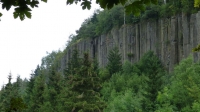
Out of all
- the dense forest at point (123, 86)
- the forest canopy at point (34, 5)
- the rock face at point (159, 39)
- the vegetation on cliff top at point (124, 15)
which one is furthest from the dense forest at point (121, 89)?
the forest canopy at point (34, 5)

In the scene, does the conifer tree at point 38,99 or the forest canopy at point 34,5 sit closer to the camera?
the forest canopy at point 34,5

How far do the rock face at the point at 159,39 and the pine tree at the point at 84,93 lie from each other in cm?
1606

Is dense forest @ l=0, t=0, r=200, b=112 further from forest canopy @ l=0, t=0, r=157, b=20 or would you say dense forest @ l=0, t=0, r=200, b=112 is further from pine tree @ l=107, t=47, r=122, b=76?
forest canopy @ l=0, t=0, r=157, b=20

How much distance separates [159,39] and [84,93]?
2192 centimetres

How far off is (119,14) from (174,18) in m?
13.2

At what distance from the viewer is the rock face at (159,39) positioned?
150ft

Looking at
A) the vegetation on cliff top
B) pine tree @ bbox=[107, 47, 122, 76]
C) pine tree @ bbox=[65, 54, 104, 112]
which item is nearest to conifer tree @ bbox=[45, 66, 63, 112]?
the vegetation on cliff top

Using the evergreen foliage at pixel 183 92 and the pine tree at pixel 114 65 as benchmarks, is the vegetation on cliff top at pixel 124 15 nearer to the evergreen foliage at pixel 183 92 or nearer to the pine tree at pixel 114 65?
the pine tree at pixel 114 65

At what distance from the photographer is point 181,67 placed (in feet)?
139

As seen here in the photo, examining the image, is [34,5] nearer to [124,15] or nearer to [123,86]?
[123,86]

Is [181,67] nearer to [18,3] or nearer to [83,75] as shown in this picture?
[83,75]

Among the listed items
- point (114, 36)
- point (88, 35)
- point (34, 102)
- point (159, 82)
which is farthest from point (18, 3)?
point (88, 35)

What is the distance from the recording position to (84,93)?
101ft

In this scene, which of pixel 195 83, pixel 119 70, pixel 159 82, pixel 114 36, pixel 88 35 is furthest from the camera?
pixel 88 35
